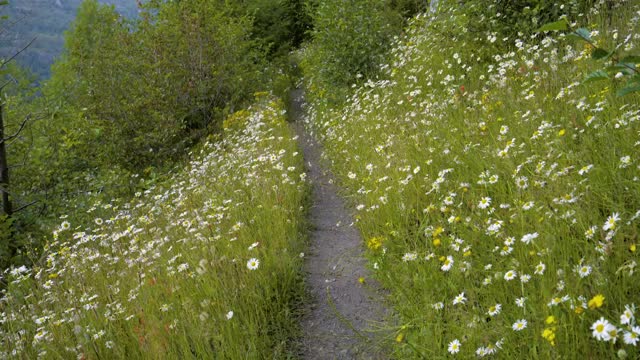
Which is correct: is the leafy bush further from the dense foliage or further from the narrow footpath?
the narrow footpath

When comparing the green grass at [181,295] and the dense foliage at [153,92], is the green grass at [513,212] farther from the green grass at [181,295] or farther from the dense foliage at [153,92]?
the dense foliage at [153,92]

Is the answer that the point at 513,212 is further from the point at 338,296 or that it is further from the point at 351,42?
the point at 351,42

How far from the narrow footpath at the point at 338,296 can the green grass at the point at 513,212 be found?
0.68ft

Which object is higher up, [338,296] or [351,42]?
[351,42]

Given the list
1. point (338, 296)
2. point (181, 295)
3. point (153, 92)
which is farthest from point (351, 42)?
point (181, 295)

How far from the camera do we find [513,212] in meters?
3.19

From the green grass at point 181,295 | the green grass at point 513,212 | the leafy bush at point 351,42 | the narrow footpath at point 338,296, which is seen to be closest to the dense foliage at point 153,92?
the leafy bush at point 351,42

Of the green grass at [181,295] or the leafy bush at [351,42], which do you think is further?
the leafy bush at [351,42]

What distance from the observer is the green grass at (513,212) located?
2320 millimetres

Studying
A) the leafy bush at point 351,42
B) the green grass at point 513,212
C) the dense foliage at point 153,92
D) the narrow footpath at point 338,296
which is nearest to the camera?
the green grass at point 513,212

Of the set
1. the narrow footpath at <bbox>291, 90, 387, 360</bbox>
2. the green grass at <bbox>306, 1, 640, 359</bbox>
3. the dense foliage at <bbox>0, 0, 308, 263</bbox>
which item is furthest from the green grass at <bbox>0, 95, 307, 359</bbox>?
the dense foliage at <bbox>0, 0, 308, 263</bbox>

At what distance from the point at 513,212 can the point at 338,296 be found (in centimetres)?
149

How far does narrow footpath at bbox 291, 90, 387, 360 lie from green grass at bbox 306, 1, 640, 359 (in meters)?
0.21

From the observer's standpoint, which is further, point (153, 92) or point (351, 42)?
point (153, 92)
